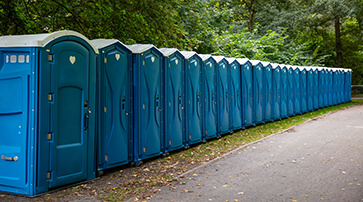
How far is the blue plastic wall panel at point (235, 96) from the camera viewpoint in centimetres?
1121

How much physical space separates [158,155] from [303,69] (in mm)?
11835

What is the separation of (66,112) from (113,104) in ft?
3.81

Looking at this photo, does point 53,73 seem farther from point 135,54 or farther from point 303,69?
point 303,69

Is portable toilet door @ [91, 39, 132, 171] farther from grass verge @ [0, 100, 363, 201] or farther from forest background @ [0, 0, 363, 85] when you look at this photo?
forest background @ [0, 0, 363, 85]

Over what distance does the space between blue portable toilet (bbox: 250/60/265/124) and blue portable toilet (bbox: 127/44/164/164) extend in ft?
18.9

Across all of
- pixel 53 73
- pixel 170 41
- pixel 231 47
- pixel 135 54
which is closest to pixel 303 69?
pixel 231 47

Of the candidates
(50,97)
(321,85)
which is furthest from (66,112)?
(321,85)

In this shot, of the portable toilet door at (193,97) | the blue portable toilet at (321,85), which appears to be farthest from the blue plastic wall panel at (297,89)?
the portable toilet door at (193,97)

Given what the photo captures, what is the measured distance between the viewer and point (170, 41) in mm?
12547

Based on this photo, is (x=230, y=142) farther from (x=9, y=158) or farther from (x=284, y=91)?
(x=284, y=91)

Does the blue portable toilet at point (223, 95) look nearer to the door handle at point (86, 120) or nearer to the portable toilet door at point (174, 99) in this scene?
the portable toilet door at point (174, 99)

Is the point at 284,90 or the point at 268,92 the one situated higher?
the point at 284,90

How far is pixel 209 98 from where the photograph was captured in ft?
32.4

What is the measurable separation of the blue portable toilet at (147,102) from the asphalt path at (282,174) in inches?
44.3
